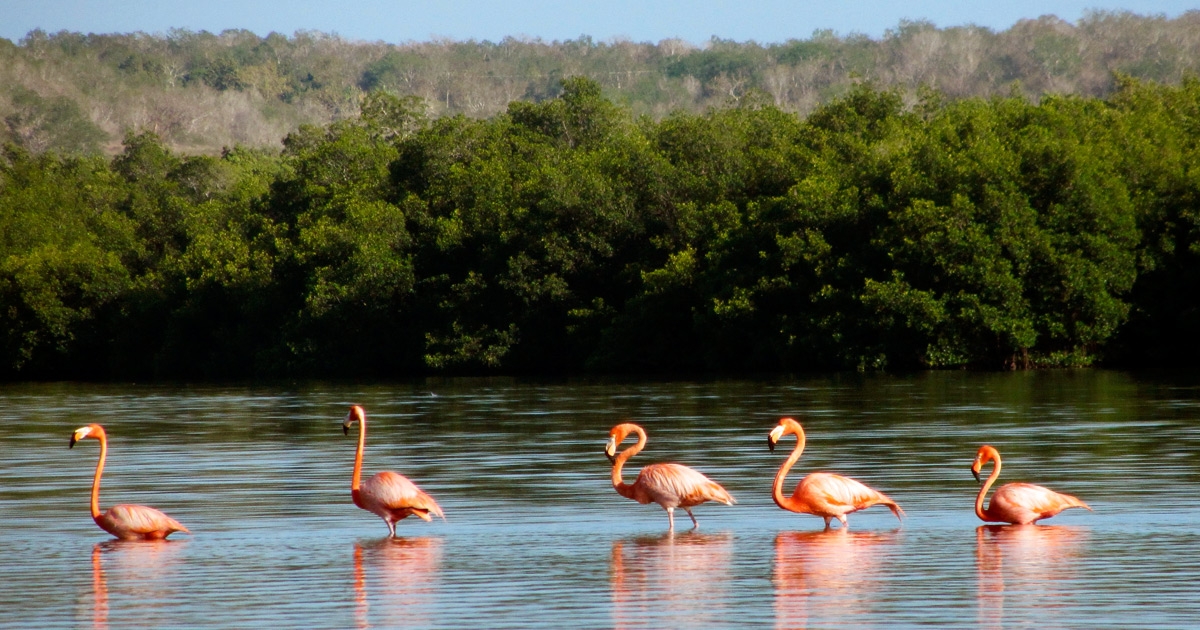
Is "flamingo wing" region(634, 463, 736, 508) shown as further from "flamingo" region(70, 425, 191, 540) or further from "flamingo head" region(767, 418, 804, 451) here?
"flamingo" region(70, 425, 191, 540)

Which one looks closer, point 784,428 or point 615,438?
point 784,428

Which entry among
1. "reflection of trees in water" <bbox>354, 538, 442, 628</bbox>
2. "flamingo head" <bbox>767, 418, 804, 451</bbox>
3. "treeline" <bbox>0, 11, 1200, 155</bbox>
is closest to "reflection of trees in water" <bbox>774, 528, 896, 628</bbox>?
"flamingo head" <bbox>767, 418, 804, 451</bbox>

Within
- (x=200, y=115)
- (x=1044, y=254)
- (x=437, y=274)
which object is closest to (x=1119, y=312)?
(x=1044, y=254)

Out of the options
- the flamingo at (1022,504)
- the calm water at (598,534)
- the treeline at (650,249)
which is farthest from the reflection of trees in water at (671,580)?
the treeline at (650,249)

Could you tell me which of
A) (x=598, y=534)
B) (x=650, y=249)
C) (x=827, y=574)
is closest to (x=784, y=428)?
(x=598, y=534)

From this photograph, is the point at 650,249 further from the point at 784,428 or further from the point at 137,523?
the point at 137,523

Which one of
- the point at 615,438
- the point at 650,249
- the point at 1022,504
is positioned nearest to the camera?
the point at 1022,504

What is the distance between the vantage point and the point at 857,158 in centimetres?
5553

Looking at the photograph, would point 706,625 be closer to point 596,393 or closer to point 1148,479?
point 1148,479

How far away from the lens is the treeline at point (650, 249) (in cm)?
4828

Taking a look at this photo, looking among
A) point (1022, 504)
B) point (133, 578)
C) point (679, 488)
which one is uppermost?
point (679, 488)

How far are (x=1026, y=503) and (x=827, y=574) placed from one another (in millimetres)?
2753

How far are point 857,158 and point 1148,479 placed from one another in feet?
131

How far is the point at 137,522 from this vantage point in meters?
13.3
